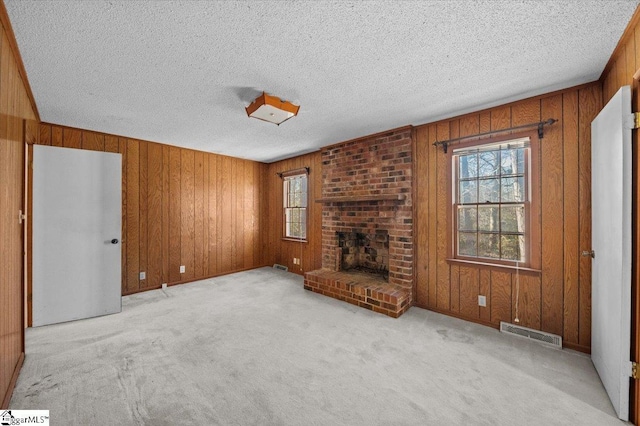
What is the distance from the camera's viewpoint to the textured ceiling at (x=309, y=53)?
1476mm

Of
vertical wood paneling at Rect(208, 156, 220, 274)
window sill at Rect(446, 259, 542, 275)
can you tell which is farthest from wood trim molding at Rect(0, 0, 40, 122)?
window sill at Rect(446, 259, 542, 275)

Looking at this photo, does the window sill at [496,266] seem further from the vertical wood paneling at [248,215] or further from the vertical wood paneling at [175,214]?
the vertical wood paneling at [175,214]

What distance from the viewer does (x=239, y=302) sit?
11.8ft

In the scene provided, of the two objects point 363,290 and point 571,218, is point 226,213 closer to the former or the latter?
point 363,290

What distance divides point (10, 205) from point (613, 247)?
420cm

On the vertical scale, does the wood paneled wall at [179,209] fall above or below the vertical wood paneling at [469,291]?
above

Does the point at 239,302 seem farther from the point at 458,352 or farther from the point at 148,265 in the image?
the point at 458,352

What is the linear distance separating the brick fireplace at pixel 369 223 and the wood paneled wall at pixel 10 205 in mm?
3028

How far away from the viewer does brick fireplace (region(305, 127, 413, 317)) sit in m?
3.41

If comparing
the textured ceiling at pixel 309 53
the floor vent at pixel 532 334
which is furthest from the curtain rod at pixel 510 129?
the floor vent at pixel 532 334

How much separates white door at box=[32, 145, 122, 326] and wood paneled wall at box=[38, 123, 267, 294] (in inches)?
30.8

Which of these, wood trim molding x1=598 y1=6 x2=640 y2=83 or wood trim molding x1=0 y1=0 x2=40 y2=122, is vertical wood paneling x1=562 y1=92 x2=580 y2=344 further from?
wood trim molding x1=0 y1=0 x2=40 y2=122

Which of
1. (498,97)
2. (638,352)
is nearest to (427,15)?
(498,97)

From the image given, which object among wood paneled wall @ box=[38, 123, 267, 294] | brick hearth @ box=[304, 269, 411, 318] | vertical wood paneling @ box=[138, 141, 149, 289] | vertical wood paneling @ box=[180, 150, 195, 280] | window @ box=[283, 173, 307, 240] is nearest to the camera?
brick hearth @ box=[304, 269, 411, 318]
